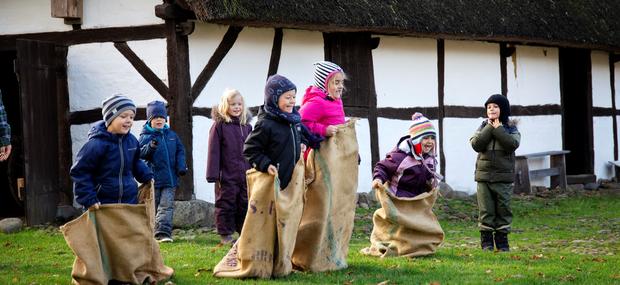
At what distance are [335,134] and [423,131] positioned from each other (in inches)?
49.2

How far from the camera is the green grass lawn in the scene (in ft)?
23.3

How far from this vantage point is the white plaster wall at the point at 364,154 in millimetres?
13898

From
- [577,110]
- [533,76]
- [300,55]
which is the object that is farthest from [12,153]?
[577,110]

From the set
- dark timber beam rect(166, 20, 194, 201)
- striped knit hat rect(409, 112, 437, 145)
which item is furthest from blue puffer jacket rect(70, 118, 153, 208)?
dark timber beam rect(166, 20, 194, 201)

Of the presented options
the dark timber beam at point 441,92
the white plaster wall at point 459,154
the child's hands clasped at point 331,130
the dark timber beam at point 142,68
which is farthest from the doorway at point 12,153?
the child's hands clasped at point 331,130

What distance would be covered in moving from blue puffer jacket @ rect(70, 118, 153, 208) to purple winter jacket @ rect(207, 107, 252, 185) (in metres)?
2.29

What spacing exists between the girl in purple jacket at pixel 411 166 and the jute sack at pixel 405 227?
0.11 meters

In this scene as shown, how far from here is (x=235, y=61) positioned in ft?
40.2

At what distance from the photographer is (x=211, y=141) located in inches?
367

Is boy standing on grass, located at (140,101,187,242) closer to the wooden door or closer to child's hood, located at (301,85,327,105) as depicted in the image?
the wooden door

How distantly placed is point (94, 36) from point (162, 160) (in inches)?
113

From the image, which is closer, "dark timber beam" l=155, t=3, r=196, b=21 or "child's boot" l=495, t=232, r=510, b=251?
"child's boot" l=495, t=232, r=510, b=251

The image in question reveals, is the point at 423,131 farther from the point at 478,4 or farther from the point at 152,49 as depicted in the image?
the point at 478,4

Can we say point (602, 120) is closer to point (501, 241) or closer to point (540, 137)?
point (540, 137)
